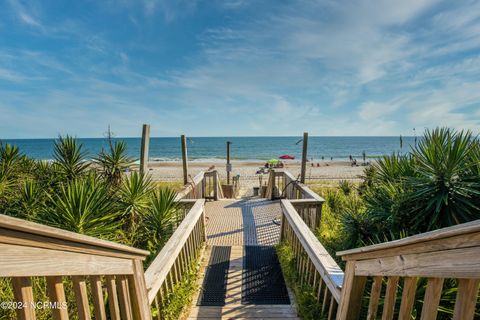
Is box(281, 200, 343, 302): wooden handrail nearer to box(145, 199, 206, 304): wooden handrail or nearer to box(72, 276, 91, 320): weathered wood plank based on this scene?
box(145, 199, 206, 304): wooden handrail

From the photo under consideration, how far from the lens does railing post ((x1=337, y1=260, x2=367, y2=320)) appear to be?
1.67 meters

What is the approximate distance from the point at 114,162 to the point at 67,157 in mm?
982

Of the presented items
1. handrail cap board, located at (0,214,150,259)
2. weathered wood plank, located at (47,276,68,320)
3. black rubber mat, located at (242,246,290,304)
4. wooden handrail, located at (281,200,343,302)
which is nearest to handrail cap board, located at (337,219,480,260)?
wooden handrail, located at (281,200,343,302)

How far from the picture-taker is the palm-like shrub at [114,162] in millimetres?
4152

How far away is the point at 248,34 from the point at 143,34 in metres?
4.37

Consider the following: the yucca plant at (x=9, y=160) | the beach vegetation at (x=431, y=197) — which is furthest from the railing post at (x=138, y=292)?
the yucca plant at (x=9, y=160)

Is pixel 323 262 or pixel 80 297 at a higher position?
pixel 80 297

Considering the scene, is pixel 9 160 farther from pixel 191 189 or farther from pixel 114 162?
pixel 191 189

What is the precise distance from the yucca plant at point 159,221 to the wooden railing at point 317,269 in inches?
80.2

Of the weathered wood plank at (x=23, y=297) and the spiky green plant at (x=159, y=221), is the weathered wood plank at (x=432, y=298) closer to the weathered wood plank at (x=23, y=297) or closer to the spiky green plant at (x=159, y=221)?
the weathered wood plank at (x=23, y=297)

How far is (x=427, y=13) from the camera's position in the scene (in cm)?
595

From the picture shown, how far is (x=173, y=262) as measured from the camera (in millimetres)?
2672

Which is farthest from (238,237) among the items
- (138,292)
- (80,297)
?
(80,297)

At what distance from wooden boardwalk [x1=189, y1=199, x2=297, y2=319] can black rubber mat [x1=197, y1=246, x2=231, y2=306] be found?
0.07 meters
